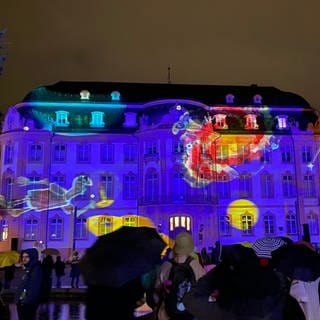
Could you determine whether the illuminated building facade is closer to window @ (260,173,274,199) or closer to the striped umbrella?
Answer: window @ (260,173,274,199)

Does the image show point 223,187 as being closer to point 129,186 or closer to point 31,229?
point 129,186

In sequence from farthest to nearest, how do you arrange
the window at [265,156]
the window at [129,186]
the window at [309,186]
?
the window at [265,156], the window at [309,186], the window at [129,186]

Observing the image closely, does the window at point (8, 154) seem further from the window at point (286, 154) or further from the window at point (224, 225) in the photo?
the window at point (286, 154)

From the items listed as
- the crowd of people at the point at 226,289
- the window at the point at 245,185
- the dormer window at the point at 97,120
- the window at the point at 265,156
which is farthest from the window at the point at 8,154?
the crowd of people at the point at 226,289

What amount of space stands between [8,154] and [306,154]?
27.0 metres

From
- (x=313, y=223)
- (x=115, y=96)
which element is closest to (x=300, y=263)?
(x=313, y=223)

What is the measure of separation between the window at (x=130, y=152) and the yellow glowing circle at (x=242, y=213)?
31.6 feet

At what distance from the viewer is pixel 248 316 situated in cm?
275

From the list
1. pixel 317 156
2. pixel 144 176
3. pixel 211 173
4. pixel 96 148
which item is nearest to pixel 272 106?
pixel 317 156

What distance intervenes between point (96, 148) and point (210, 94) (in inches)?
525

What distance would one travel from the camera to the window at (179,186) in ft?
127

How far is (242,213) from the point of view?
4100 centimetres

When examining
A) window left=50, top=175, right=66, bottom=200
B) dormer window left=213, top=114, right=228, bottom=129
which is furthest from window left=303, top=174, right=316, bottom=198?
window left=50, top=175, right=66, bottom=200

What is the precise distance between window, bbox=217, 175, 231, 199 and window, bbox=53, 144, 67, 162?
548 inches
